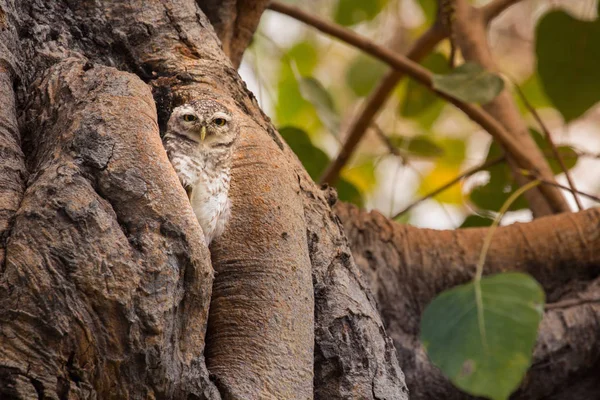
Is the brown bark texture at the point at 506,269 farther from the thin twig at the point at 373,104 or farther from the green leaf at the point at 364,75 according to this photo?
the green leaf at the point at 364,75

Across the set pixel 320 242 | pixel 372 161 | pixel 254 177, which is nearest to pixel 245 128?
pixel 254 177

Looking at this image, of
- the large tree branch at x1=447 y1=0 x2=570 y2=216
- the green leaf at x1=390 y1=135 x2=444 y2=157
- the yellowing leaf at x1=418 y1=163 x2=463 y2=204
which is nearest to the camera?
the large tree branch at x1=447 y1=0 x2=570 y2=216

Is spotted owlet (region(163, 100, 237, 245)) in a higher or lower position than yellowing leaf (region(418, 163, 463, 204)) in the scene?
lower

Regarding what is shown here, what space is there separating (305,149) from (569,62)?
1074 mm

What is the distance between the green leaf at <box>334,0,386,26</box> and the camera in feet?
11.2

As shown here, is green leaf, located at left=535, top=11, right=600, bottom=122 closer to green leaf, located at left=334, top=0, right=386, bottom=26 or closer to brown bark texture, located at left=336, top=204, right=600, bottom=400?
brown bark texture, located at left=336, top=204, right=600, bottom=400

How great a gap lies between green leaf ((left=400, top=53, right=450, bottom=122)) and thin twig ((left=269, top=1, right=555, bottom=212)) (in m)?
0.61

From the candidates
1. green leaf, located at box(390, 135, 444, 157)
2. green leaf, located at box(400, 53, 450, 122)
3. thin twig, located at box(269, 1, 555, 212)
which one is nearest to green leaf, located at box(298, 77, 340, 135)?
thin twig, located at box(269, 1, 555, 212)

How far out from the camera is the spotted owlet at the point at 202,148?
170 cm

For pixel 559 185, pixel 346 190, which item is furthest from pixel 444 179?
pixel 559 185

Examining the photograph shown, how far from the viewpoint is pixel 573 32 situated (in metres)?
3.06

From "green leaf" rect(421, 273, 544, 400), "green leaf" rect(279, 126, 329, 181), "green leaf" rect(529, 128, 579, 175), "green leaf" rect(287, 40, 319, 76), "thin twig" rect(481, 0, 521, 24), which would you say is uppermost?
"green leaf" rect(287, 40, 319, 76)

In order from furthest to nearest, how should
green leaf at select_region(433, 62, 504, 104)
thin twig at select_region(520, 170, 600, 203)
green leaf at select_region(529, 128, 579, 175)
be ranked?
green leaf at select_region(529, 128, 579, 175)
thin twig at select_region(520, 170, 600, 203)
green leaf at select_region(433, 62, 504, 104)

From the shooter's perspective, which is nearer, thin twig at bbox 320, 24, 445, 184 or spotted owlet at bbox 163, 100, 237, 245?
spotted owlet at bbox 163, 100, 237, 245
